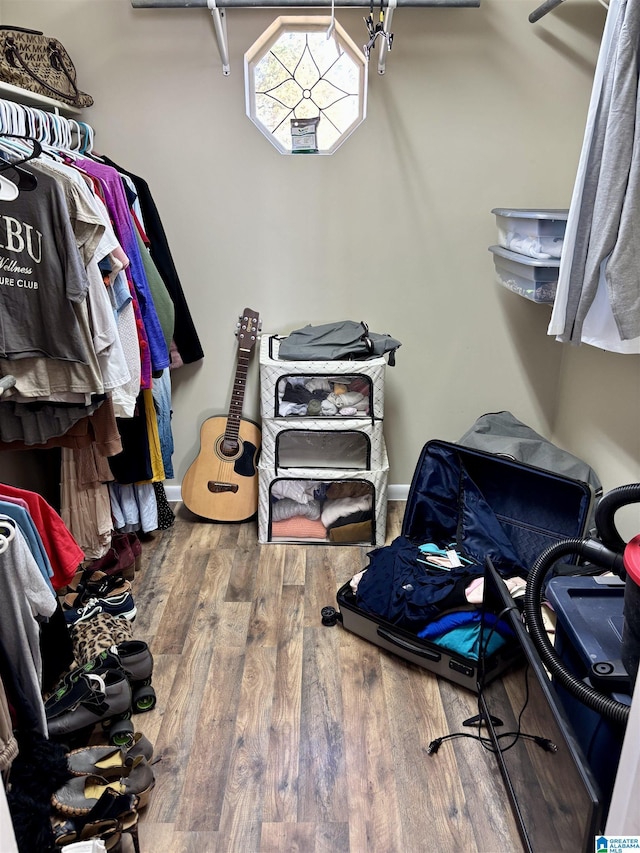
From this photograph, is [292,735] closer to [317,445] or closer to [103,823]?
[103,823]

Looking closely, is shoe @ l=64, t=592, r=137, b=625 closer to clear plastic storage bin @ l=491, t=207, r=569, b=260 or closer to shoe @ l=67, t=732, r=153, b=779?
shoe @ l=67, t=732, r=153, b=779

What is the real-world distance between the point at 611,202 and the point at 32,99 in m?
1.85

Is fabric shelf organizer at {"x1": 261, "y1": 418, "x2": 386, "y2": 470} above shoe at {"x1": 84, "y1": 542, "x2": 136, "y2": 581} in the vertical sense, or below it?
above

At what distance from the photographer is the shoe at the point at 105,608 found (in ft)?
6.82

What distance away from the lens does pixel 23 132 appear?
6.56 ft

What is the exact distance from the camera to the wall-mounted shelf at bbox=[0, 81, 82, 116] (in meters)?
2.06

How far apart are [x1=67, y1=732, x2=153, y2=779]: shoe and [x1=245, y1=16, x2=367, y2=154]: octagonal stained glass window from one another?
86.7 inches

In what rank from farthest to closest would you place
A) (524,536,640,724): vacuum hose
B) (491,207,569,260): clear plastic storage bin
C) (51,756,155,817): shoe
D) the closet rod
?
the closet rod < (491,207,569,260): clear plastic storage bin < (51,756,155,817): shoe < (524,536,640,724): vacuum hose

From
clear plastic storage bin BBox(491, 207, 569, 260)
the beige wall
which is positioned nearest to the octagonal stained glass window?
the beige wall

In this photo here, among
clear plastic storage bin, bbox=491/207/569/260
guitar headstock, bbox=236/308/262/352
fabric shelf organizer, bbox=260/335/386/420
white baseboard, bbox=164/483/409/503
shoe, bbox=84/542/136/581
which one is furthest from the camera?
white baseboard, bbox=164/483/409/503

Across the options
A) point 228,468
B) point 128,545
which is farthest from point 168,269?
point 128,545

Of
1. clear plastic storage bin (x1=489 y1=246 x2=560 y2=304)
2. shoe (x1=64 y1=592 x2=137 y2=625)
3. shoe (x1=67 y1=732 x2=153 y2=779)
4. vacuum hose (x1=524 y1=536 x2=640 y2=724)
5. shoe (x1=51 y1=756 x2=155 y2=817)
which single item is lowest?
shoe (x1=51 y1=756 x2=155 y2=817)

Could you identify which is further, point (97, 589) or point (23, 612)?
point (97, 589)

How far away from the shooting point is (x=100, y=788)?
1.56 meters
